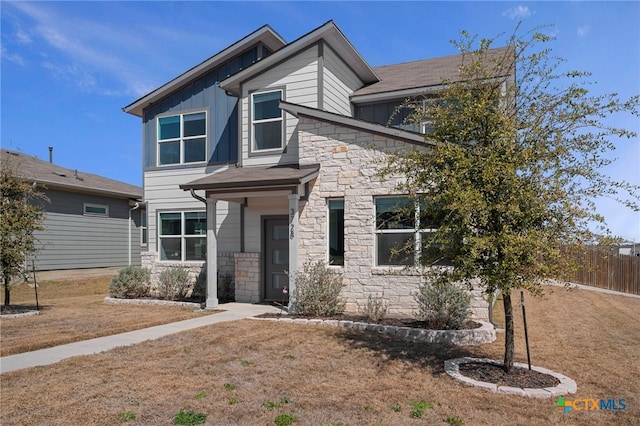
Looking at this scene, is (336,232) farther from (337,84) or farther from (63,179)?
(63,179)

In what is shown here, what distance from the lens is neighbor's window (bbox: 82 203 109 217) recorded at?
19.6 meters

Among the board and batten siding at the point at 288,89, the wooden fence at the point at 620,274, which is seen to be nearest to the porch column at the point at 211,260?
the board and batten siding at the point at 288,89

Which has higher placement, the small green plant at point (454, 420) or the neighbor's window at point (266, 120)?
the neighbor's window at point (266, 120)

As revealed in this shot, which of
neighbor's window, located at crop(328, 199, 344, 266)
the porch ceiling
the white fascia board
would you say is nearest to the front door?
the porch ceiling

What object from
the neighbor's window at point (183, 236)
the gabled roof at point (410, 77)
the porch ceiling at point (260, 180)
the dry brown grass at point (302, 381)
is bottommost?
the dry brown grass at point (302, 381)

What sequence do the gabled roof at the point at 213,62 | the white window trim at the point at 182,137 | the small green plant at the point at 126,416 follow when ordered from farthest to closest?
1. the white window trim at the point at 182,137
2. the gabled roof at the point at 213,62
3. the small green plant at the point at 126,416

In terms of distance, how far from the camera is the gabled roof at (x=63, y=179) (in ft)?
57.4

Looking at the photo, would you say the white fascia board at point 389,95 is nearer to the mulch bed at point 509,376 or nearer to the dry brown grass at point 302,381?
the dry brown grass at point 302,381

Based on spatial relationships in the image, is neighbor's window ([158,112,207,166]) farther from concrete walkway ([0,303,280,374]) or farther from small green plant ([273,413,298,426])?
small green plant ([273,413,298,426])

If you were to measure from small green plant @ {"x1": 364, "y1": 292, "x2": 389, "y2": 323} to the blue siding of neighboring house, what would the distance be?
44.2 ft

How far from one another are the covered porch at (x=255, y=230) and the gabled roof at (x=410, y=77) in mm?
3800

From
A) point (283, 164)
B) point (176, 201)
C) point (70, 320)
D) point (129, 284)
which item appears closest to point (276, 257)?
point (283, 164)

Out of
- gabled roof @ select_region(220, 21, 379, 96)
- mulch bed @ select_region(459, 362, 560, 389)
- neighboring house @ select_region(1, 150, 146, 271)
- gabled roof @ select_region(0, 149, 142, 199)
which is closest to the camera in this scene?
mulch bed @ select_region(459, 362, 560, 389)

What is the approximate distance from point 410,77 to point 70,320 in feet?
38.4
